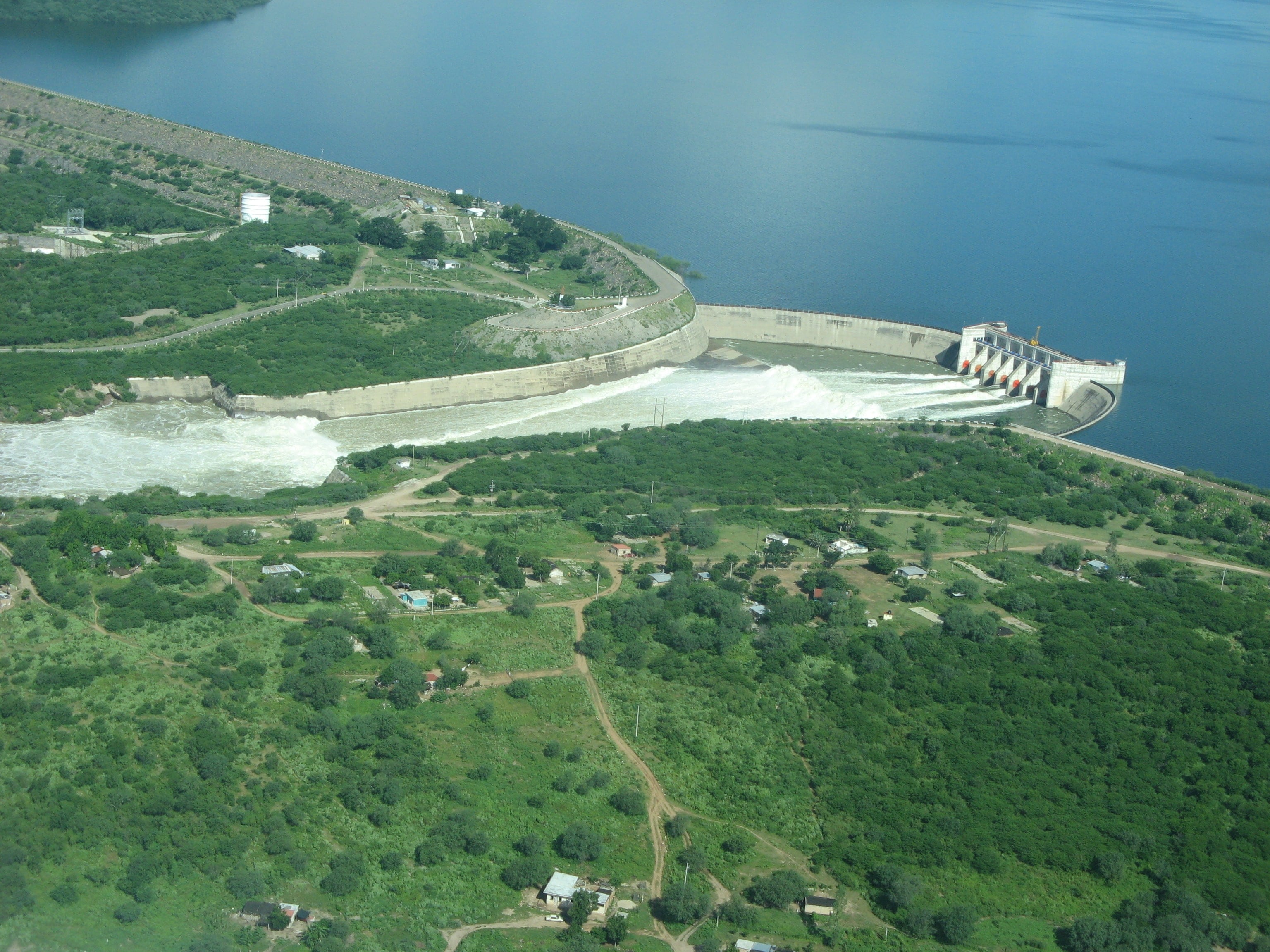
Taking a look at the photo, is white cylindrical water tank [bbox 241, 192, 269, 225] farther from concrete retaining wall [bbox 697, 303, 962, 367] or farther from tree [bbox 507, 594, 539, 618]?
tree [bbox 507, 594, 539, 618]

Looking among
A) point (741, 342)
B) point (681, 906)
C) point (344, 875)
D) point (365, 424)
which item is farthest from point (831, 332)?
point (344, 875)

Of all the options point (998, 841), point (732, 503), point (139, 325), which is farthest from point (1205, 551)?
point (139, 325)

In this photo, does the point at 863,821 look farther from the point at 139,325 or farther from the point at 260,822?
the point at 139,325

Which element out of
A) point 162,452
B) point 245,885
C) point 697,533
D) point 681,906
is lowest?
point 162,452

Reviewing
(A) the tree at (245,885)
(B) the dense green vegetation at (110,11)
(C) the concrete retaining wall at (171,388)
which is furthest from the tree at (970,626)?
(B) the dense green vegetation at (110,11)

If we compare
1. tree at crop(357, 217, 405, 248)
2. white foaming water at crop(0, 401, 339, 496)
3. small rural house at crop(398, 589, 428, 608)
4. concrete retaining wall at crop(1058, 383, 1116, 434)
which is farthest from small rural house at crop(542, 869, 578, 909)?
tree at crop(357, 217, 405, 248)

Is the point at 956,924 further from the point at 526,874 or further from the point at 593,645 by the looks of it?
the point at 593,645
